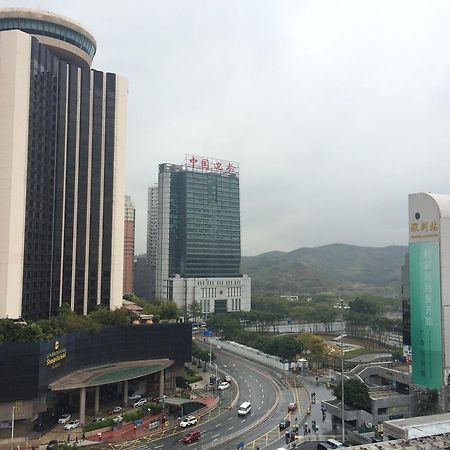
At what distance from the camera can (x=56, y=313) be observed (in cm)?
7950

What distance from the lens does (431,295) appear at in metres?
63.1

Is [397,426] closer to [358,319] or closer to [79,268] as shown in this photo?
[79,268]

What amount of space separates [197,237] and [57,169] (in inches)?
3710

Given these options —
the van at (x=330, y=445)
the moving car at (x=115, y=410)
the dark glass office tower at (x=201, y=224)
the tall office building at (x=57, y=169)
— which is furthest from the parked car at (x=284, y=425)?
the dark glass office tower at (x=201, y=224)

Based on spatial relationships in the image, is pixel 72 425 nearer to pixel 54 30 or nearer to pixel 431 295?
pixel 431 295

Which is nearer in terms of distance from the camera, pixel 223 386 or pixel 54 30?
pixel 223 386

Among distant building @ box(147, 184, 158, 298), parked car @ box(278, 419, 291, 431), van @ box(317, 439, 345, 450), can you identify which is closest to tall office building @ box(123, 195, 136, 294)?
distant building @ box(147, 184, 158, 298)

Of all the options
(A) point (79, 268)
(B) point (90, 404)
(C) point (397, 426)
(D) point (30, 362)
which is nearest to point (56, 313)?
(A) point (79, 268)

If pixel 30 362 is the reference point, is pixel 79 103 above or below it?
above

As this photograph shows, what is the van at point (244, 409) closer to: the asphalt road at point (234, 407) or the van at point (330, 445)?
the asphalt road at point (234, 407)

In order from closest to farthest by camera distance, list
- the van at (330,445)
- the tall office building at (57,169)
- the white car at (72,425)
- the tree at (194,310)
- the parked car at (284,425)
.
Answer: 1. the van at (330,445)
2. the parked car at (284,425)
3. the white car at (72,425)
4. the tall office building at (57,169)
5. the tree at (194,310)

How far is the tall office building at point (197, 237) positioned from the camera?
170 m

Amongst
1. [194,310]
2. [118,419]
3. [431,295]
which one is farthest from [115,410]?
[194,310]

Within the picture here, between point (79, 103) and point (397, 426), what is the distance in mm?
69260
